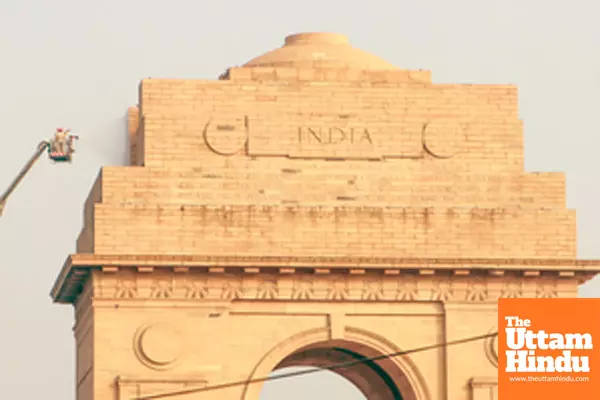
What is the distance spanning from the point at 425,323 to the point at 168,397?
663cm

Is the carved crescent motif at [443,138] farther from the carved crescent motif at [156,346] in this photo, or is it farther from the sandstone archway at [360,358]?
the carved crescent motif at [156,346]

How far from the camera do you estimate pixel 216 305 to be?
6203 centimetres

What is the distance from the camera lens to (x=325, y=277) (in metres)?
62.4

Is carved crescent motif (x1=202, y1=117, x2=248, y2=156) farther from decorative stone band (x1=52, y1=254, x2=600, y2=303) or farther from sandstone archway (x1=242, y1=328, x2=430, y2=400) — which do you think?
sandstone archway (x1=242, y1=328, x2=430, y2=400)

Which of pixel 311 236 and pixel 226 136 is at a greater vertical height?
pixel 226 136

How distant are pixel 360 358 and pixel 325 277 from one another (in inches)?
141

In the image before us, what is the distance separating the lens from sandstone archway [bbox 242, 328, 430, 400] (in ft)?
205

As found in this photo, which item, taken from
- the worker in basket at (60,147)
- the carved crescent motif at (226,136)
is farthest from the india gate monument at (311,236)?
the worker in basket at (60,147)

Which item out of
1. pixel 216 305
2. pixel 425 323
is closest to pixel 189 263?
pixel 216 305

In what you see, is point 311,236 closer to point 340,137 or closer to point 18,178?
point 340,137

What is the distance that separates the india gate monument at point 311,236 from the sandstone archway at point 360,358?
6 centimetres

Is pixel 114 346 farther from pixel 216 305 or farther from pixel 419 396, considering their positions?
pixel 419 396

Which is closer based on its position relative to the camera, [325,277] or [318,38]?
[325,277]

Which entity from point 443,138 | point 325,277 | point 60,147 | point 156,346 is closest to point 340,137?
point 443,138
